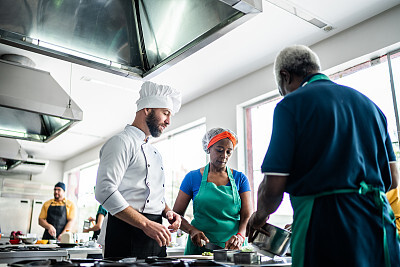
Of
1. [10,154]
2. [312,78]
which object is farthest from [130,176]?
[10,154]

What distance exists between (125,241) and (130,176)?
0.30m

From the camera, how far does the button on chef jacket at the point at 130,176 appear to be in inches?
60.3

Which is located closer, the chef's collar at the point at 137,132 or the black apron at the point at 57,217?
the chef's collar at the point at 137,132

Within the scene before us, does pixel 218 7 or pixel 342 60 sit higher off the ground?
pixel 342 60

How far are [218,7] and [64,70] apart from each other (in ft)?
10.9

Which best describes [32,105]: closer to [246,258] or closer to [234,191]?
[234,191]

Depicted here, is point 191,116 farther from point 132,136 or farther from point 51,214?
point 132,136

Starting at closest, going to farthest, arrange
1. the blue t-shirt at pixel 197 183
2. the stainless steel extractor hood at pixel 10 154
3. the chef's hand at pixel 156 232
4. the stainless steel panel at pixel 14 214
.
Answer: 1. the chef's hand at pixel 156 232
2. the blue t-shirt at pixel 197 183
3. the stainless steel extractor hood at pixel 10 154
4. the stainless steel panel at pixel 14 214

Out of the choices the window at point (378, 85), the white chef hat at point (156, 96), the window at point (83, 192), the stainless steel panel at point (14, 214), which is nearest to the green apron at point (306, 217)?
the white chef hat at point (156, 96)

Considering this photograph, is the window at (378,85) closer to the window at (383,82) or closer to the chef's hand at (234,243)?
the window at (383,82)

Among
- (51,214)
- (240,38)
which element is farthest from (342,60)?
(51,214)

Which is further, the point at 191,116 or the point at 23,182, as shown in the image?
the point at 23,182

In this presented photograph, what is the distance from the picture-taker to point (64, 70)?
437 cm

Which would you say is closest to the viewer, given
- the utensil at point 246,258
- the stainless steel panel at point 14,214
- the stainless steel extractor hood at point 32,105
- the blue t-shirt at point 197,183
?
the utensil at point 246,258
